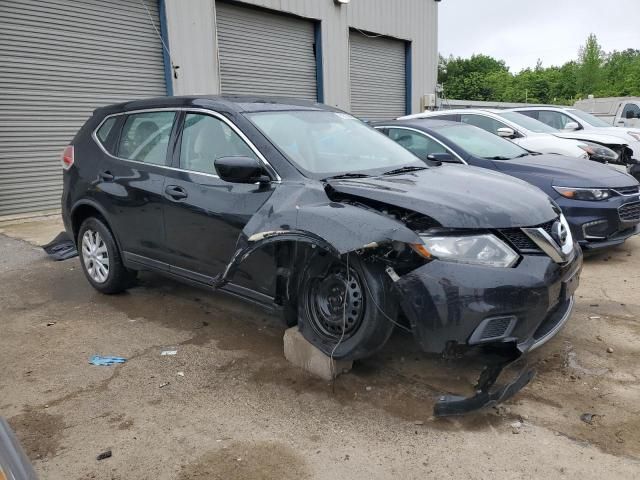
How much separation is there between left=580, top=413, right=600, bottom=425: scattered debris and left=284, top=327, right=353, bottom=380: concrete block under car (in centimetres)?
131

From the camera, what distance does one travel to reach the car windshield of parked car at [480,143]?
6535 mm

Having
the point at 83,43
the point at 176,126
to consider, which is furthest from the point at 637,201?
the point at 83,43

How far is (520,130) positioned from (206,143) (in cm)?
627

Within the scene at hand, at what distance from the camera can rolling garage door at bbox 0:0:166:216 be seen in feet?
30.6

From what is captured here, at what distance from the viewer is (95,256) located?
5129 millimetres

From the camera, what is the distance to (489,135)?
7148 mm

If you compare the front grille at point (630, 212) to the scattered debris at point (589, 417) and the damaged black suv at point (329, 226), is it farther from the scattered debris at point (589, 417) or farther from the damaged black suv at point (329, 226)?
the scattered debris at point (589, 417)

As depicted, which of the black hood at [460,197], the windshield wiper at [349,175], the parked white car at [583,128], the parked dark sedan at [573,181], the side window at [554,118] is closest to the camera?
the black hood at [460,197]

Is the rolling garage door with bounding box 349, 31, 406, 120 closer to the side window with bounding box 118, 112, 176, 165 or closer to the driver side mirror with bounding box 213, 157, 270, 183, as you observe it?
the side window with bounding box 118, 112, 176, 165

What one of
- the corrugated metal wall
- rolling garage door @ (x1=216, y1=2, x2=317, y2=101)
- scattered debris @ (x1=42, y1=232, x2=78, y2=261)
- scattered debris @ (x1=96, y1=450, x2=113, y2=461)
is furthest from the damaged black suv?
rolling garage door @ (x1=216, y1=2, x2=317, y2=101)

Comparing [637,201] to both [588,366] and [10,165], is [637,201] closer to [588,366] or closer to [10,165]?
[588,366]

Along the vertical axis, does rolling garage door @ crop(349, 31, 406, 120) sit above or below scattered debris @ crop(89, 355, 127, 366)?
above

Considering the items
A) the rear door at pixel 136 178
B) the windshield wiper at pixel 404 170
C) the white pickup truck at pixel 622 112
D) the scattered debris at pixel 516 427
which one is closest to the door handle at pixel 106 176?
the rear door at pixel 136 178

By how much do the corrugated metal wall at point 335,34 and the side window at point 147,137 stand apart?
23.3 feet
